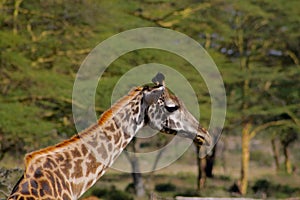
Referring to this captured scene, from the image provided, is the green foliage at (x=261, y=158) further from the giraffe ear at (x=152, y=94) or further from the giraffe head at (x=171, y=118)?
the giraffe ear at (x=152, y=94)

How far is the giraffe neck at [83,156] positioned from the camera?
631 cm

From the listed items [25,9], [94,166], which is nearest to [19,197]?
[94,166]

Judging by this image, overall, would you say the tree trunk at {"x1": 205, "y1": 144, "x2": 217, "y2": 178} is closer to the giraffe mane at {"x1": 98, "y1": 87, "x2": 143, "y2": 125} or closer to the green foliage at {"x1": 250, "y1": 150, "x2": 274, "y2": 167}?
the green foliage at {"x1": 250, "y1": 150, "x2": 274, "y2": 167}

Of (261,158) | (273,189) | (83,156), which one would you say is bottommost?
(83,156)

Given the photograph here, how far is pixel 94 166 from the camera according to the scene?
6977mm

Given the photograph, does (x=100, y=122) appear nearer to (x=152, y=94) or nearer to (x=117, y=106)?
(x=117, y=106)

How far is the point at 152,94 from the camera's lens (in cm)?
731

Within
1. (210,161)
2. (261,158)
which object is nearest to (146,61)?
(210,161)

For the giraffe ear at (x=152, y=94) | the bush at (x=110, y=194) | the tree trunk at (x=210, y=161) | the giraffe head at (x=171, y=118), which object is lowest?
the bush at (x=110, y=194)

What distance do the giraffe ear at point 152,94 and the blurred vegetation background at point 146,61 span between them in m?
17.5

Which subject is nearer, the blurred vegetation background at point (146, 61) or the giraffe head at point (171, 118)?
the giraffe head at point (171, 118)

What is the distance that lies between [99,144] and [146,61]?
2224 cm

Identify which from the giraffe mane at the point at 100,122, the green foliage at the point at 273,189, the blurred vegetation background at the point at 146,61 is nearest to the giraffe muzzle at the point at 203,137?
the giraffe mane at the point at 100,122

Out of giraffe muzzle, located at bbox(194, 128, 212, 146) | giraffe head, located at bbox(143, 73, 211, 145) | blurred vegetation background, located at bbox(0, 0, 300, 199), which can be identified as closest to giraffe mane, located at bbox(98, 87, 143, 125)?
giraffe head, located at bbox(143, 73, 211, 145)
